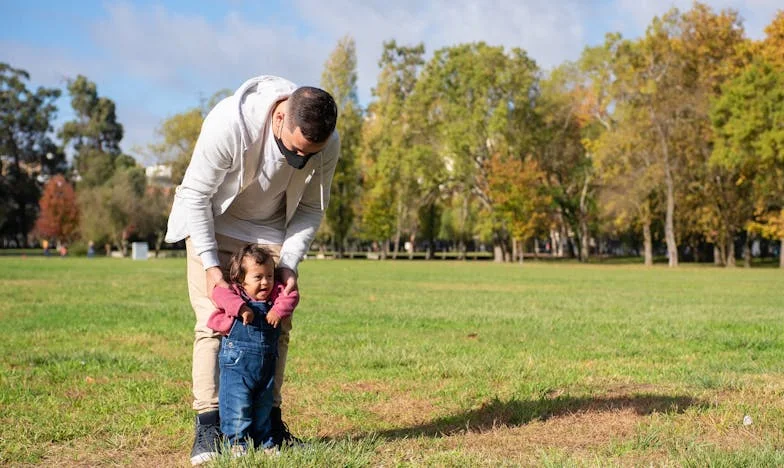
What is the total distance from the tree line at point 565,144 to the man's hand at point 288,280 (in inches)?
1654

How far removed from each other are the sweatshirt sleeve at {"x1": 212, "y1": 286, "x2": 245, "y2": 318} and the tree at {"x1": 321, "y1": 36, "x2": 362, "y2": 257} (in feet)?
193

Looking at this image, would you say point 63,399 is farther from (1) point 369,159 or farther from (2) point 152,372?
(1) point 369,159

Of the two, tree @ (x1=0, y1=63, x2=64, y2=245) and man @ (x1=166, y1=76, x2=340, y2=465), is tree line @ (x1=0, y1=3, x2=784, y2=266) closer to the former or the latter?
tree @ (x1=0, y1=63, x2=64, y2=245)

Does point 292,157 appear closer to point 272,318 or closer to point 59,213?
point 272,318

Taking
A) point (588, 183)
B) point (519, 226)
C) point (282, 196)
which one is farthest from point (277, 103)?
point (588, 183)

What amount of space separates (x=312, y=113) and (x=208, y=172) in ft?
2.63

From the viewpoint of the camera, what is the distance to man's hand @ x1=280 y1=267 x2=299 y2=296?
15.4 ft

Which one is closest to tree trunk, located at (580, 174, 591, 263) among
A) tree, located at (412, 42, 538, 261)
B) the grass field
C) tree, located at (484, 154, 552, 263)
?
tree, located at (484, 154, 552, 263)

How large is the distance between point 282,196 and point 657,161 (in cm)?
4725

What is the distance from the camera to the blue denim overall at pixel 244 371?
4559 millimetres

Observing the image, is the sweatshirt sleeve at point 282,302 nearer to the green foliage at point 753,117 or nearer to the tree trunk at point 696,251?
the green foliage at point 753,117

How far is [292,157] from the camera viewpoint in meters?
4.47

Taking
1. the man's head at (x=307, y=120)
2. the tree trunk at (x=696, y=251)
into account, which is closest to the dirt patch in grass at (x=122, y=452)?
the man's head at (x=307, y=120)

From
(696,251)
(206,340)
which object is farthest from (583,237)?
(206,340)
